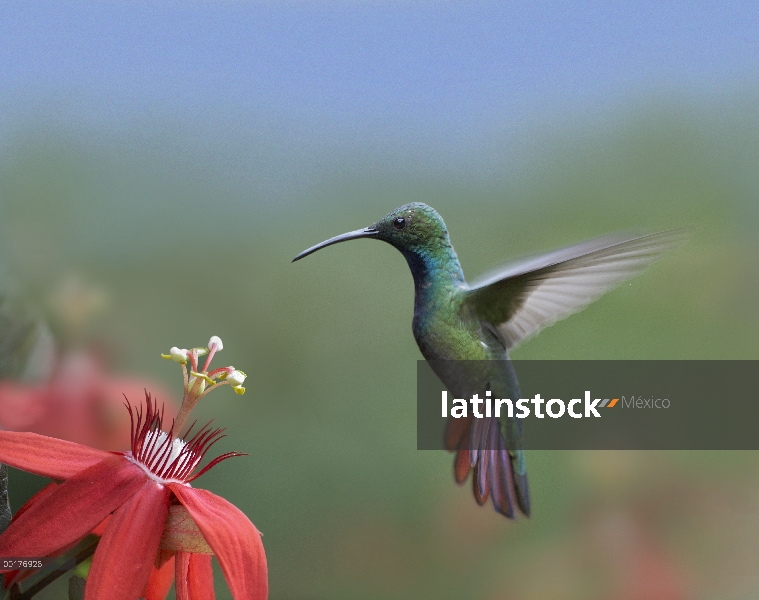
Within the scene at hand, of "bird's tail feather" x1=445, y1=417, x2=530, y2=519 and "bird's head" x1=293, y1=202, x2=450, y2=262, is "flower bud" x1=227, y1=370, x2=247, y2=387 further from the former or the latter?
"bird's tail feather" x1=445, y1=417, x2=530, y2=519

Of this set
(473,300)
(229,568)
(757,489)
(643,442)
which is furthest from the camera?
(757,489)

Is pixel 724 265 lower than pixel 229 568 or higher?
higher

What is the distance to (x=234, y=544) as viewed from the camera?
1.34 ft

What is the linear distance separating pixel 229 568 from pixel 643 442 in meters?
1.14

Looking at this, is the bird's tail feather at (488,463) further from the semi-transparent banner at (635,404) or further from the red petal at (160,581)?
the semi-transparent banner at (635,404)

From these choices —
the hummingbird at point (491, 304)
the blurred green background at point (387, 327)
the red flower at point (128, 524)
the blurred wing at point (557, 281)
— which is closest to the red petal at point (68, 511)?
the red flower at point (128, 524)

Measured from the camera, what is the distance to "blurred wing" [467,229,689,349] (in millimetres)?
591

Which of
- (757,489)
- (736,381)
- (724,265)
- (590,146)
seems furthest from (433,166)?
(757,489)

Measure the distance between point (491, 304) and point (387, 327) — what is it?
821 mm

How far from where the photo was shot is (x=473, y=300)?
694mm

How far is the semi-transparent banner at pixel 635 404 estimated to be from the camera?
133 centimetres

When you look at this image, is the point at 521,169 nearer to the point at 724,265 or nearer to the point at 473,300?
the point at 724,265

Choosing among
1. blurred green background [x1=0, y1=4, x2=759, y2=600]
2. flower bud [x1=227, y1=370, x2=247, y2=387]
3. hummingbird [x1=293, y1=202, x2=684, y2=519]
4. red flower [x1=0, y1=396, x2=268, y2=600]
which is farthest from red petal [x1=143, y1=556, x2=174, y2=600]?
blurred green background [x1=0, y1=4, x2=759, y2=600]

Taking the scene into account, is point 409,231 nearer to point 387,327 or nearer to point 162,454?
point 162,454
